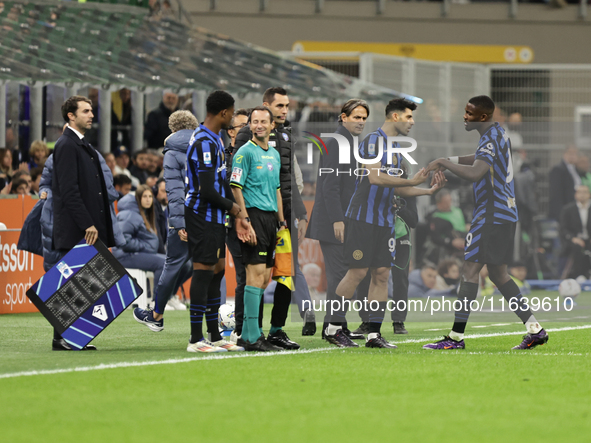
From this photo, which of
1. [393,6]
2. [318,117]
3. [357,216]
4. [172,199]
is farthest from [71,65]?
[393,6]

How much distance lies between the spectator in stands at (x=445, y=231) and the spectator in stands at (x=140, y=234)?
13.3 ft

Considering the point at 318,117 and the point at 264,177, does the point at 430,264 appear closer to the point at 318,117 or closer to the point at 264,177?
the point at 264,177

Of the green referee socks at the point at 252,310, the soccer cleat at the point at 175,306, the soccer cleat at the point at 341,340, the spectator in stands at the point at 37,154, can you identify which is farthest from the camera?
the spectator in stands at the point at 37,154

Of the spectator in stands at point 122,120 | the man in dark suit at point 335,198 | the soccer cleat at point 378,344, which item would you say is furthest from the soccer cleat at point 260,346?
the spectator in stands at point 122,120

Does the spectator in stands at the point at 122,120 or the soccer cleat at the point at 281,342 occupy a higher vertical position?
the spectator in stands at the point at 122,120

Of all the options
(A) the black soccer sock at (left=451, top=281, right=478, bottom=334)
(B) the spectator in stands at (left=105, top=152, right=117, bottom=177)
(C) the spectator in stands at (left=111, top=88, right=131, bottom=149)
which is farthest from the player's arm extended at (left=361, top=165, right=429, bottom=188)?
(C) the spectator in stands at (left=111, top=88, right=131, bottom=149)

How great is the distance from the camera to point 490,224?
8.45 metres

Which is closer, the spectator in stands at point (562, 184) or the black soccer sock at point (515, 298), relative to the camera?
the black soccer sock at point (515, 298)

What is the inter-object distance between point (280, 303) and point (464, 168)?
184 cm

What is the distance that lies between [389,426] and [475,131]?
4.03 metres

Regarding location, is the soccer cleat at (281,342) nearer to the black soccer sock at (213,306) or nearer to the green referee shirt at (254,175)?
the black soccer sock at (213,306)

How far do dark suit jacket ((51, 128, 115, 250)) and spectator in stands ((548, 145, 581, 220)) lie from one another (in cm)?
421

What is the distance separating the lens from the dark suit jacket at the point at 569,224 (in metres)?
9.72

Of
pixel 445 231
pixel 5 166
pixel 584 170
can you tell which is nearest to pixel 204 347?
pixel 445 231
